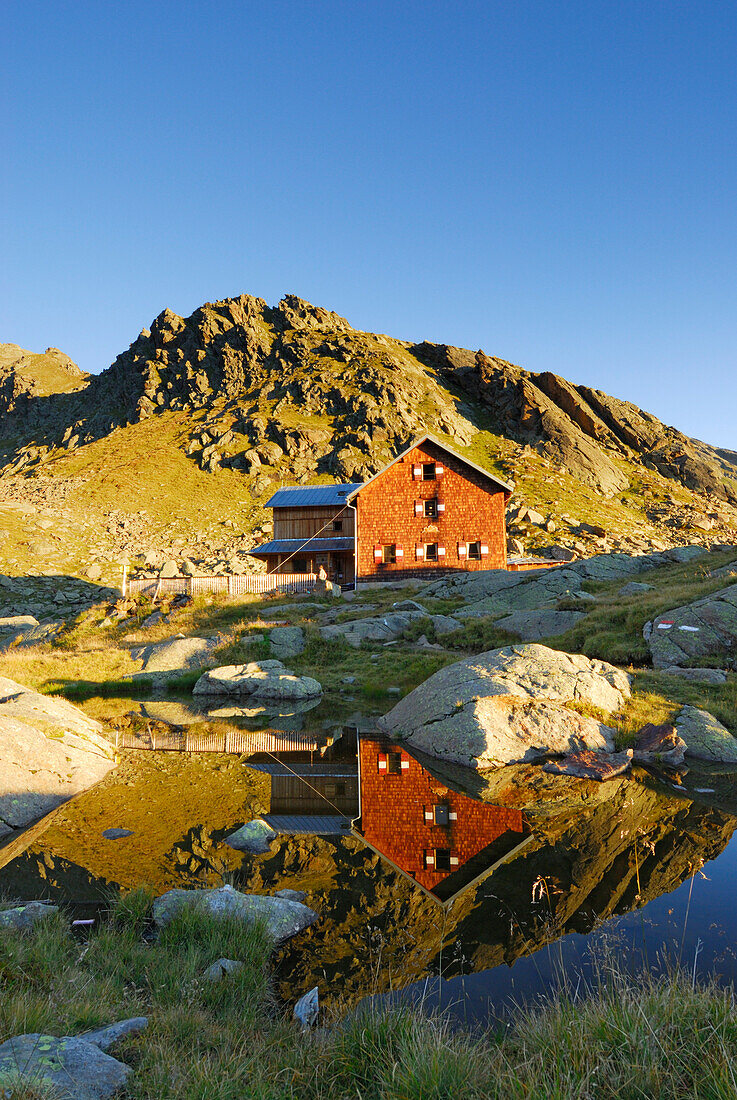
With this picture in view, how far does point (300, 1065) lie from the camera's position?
4.11 metres

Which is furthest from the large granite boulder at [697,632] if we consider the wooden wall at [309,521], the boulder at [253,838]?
the wooden wall at [309,521]

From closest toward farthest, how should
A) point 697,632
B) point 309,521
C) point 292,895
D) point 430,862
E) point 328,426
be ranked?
point 292,895, point 430,862, point 697,632, point 309,521, point 328,426

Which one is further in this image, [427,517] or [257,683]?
[427,517]

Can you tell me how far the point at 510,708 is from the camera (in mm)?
13930

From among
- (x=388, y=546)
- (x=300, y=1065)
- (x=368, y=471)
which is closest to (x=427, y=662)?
(x=300, y=1065)

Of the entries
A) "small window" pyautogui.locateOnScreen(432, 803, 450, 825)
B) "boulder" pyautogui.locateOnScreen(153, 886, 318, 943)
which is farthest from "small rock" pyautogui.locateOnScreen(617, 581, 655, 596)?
"boulder" pyautogui.locateOnScreen(153, 886, 318, 943)

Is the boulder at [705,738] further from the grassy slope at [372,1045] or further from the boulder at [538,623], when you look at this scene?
Answer: the boulder at [538,623]

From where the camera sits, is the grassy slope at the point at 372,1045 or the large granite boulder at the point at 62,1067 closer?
the large granite boulder at the point at 62,1067

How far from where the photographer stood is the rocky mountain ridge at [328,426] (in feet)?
301

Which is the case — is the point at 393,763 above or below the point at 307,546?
below

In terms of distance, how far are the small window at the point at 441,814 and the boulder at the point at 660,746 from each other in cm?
510

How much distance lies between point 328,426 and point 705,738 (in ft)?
323

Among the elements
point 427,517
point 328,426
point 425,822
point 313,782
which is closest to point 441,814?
point 425,822

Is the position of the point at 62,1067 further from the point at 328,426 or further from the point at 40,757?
the point at 328,426
